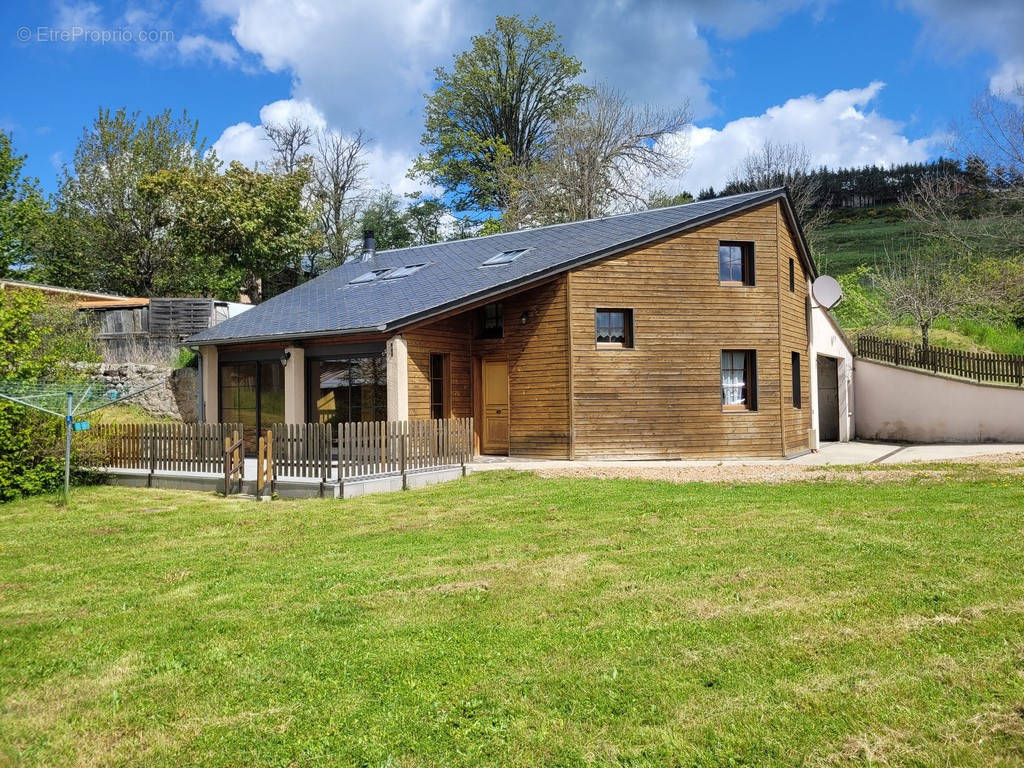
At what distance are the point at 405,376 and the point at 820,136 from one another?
3729 cm

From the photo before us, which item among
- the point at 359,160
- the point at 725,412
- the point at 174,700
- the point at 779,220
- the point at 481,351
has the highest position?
the point at 359,160

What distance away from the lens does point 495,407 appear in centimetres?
1642

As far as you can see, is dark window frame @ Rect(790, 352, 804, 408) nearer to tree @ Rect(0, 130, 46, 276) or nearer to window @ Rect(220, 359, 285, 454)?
window @ Rect(220, 359, 285, 454)

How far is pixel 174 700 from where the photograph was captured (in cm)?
349

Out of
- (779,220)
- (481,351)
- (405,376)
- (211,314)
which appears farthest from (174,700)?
(211,314)

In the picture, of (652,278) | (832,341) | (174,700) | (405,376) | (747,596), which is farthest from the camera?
(832,341)

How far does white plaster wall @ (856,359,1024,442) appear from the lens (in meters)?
18.7

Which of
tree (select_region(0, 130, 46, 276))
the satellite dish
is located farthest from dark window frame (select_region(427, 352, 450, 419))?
tree (select_region(0, 130, 46, 276))

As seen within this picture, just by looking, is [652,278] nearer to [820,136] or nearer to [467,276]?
[467,276]

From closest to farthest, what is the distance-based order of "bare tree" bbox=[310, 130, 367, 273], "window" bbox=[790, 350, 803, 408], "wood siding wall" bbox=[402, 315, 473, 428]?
1. "wood siding wall" bbox=[402, 315, 473, 428]
2. "window" bbox=[790, 350, 803, 408]
3. "bare tree" bbox=[310, 130, 367, 273]

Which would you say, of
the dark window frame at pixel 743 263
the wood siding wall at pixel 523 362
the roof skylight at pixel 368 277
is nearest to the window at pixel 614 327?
the wood siding wall at pixel 523 362

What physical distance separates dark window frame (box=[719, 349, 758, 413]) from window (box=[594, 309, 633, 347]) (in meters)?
2.35

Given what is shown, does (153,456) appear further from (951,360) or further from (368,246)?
(951,360)

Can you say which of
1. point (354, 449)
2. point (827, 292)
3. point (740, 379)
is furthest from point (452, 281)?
point (827, 292)
